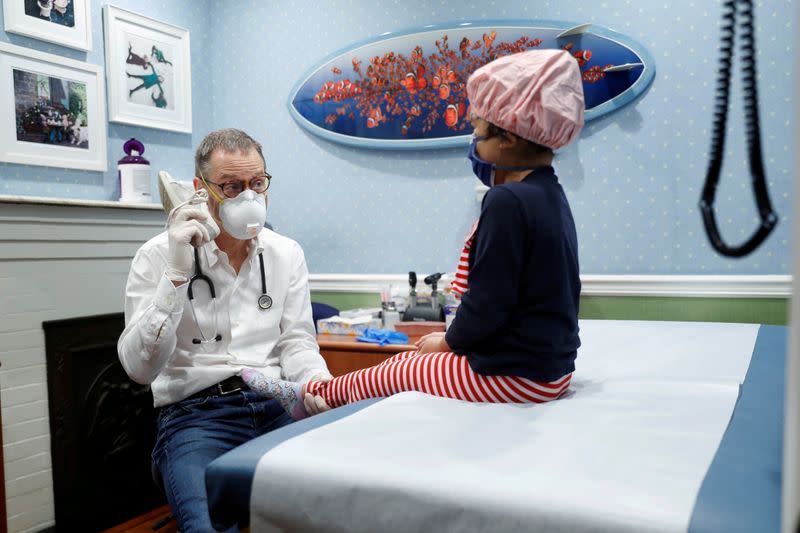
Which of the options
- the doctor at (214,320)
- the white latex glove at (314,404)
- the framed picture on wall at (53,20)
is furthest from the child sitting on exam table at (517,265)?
the framed picture on wall at (53,20)

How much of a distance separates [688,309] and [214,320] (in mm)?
1763

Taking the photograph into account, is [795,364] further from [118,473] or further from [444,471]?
[118,473]

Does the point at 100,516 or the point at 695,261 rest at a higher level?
the point at 695,261

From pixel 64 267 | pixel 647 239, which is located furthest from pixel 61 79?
pixel 647 239

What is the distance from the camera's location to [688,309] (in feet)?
7.63

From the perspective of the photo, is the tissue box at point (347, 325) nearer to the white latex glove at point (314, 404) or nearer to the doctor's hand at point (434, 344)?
the white latex glove at point (314, 404)

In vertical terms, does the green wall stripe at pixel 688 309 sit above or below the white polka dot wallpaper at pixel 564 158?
below

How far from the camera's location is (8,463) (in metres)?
2.14

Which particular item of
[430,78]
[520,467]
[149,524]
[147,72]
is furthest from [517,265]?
[147,72]

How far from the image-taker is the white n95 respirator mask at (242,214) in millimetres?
1642

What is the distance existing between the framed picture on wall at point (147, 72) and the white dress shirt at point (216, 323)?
148cm

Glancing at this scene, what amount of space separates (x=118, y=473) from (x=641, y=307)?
2.25 metres

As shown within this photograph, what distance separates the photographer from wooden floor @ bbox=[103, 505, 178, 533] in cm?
244

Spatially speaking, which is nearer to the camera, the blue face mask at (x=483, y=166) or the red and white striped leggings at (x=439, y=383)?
the red and white striped leggings at (x=439, y=383)
